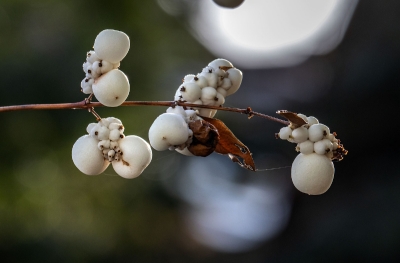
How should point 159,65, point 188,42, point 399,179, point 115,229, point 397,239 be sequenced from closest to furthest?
point 397,239, point 399,179, point 115,229, point 159,65, point 188,42

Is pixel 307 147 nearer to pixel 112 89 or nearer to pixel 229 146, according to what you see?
pixel 229 146

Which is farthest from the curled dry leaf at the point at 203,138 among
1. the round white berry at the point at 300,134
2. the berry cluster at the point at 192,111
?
the round white berry at the point at 300,134

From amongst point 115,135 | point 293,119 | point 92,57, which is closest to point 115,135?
point 115,135

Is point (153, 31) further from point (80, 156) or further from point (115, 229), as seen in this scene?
point (80, 156)

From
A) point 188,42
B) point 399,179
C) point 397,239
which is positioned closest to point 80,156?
point 397,239

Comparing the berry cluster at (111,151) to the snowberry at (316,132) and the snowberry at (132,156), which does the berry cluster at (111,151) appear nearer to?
the snowberry at (132,156)

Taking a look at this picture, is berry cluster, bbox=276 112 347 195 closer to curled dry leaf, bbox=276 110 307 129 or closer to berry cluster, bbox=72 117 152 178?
curled dry leaf, bbox=276 110 307 129
